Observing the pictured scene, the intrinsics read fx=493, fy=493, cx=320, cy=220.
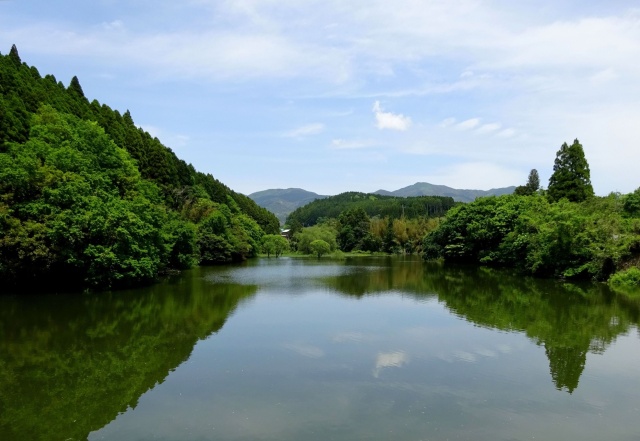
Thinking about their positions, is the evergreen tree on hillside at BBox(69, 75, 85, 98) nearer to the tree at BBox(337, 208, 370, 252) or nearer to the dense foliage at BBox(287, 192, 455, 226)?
the tree at BBox(337, 208, 370, 252)

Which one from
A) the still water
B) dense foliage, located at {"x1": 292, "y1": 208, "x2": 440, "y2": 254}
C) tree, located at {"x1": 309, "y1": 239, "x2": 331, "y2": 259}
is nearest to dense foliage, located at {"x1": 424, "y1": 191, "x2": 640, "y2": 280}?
the still water

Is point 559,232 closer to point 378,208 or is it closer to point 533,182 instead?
point 533,182

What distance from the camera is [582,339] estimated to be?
50.5 ft

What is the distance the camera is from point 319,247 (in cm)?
7325

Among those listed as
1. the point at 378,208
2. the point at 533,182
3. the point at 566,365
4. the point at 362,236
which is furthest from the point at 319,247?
the point at 566,365

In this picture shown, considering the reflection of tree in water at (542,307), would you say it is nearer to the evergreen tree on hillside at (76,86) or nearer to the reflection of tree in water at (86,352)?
the reflection of tree in water at (86,352)

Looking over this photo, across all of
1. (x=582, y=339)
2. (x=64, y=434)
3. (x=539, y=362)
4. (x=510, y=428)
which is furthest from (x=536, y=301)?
(x=64, y=434)

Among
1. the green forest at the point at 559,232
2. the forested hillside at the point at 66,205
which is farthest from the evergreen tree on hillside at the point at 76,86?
the green forest at the point at 559,232

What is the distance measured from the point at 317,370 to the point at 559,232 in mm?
25845

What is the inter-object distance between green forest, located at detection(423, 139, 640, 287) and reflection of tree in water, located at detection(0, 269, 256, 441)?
21753 mm

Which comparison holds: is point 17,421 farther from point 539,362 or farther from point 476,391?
point 539,362

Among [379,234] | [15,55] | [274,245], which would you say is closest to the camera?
[15,55]

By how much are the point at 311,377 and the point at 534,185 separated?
6766cm

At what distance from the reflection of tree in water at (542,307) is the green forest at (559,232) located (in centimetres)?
238
